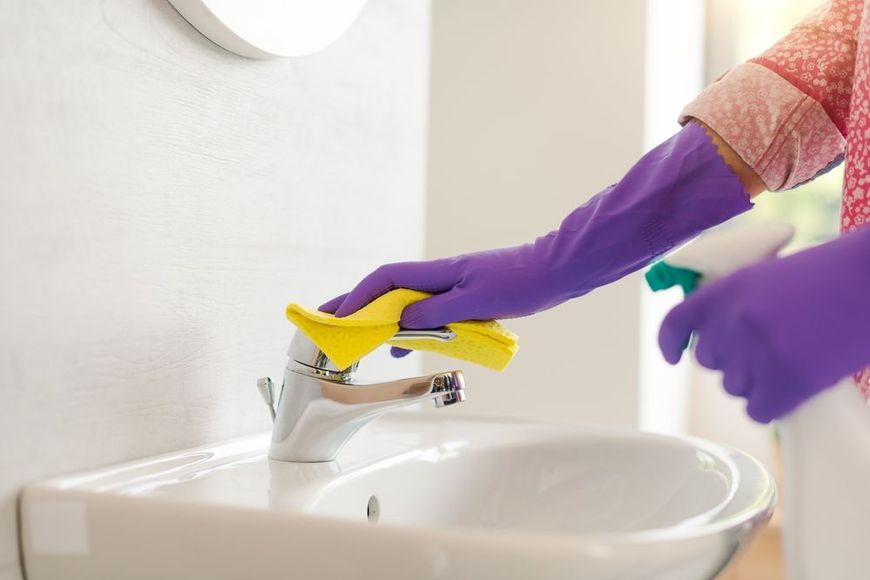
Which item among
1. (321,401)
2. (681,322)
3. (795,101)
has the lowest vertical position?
(321,401)

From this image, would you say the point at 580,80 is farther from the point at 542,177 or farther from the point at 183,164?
the point at 183,164

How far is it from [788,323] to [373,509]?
416 millimetres

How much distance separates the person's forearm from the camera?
780mm

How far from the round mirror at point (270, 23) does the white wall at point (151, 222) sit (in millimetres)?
15

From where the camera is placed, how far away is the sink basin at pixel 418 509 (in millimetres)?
446

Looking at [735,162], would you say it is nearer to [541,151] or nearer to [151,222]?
[151,222]

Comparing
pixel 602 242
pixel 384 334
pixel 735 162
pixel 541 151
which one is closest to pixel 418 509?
pixel 384 334

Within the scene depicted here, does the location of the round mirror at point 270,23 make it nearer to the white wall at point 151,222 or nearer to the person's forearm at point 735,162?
the white wall at point 151,222

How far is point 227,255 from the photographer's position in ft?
2.57

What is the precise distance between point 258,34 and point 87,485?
1.30ft

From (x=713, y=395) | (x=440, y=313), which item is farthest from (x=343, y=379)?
(x=713, y=395)

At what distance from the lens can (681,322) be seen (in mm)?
422

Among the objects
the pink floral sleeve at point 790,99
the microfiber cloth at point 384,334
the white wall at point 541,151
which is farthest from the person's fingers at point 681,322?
the white wall at point 541,151

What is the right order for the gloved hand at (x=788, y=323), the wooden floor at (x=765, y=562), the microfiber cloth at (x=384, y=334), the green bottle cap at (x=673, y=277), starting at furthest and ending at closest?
the wooden floor at (x=765, y=562) < the microfiber cloth at (x=384, y=334) < the green bottle cap at (x=673, y=277) < the gloved hand at (x=788, y=323)
